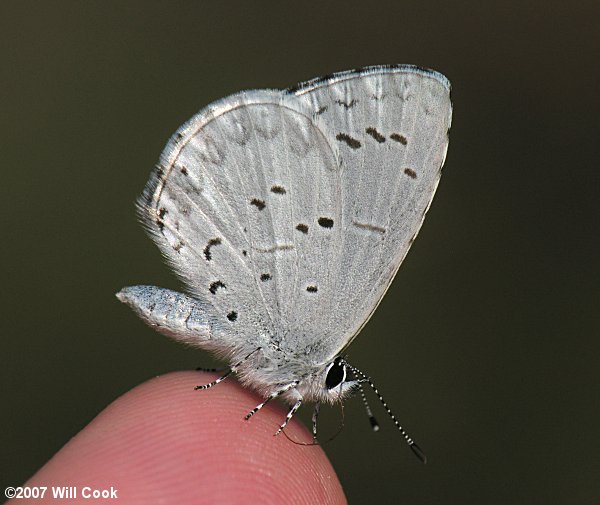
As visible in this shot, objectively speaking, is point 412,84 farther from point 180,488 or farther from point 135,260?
point 135,260

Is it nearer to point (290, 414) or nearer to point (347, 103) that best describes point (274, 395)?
point (290, 414)

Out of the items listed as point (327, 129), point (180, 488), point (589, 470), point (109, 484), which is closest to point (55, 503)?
point (109, 484)

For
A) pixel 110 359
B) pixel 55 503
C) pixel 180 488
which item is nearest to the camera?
pixel 55 503

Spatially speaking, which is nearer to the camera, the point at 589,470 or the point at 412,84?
the point at 412,84

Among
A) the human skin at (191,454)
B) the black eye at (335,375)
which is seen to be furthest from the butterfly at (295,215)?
the human skin at (191,454)

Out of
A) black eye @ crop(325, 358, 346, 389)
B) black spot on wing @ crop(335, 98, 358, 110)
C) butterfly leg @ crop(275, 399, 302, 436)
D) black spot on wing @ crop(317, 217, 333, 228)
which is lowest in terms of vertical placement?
butterfly leg @ crop(275, 399, 302, 436)

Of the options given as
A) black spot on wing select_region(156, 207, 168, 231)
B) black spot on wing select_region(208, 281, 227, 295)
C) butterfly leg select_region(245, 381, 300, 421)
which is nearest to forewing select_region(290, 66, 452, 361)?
butterfly leg select_region(245, 381, 300, 421)

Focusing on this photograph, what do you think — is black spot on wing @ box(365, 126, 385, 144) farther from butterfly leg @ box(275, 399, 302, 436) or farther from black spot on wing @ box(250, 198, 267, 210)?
butterfly leg @ box(275, 399, 302, 436)
